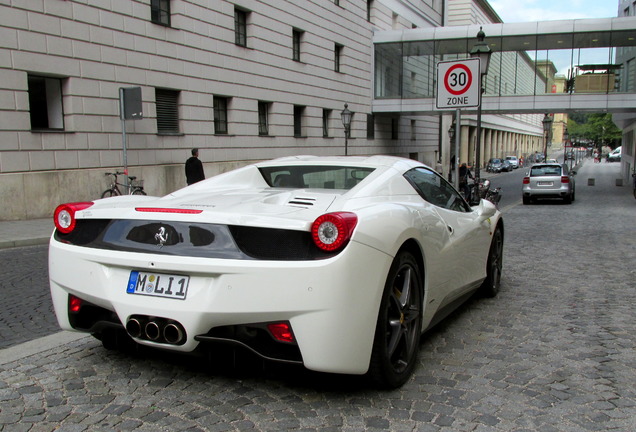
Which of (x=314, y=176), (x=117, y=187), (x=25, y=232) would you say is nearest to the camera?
(x=314, y=176)

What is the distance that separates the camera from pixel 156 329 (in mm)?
2941

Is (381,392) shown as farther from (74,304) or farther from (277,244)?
(74,304)

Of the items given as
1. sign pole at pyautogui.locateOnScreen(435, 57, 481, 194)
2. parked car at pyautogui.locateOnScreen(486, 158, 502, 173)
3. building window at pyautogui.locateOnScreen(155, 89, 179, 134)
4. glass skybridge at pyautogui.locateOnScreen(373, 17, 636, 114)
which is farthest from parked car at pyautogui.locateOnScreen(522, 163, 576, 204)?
parked car at pyautogui.locateOnScreen(486, 158, 502, 173)

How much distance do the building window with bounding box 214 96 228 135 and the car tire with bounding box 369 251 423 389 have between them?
18.2 m

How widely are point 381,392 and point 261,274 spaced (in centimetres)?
108

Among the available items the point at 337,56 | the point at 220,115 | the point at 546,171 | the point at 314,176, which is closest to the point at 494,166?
the point at 337,56

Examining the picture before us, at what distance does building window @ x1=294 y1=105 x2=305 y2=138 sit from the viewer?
2653cm

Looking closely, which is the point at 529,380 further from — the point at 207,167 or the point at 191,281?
the point at 207,167

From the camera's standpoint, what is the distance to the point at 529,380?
11.3ft

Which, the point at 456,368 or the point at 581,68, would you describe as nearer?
the point at 456,368

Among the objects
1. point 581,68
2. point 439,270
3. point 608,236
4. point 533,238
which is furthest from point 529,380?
point 581,68

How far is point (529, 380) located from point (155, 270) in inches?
92.3

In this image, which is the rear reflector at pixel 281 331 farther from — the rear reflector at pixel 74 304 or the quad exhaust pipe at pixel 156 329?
the rear reflector at pixel 74 304

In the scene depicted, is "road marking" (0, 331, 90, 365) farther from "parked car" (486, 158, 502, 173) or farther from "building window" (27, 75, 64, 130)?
"parked car" (486, 158, 502, 173)
